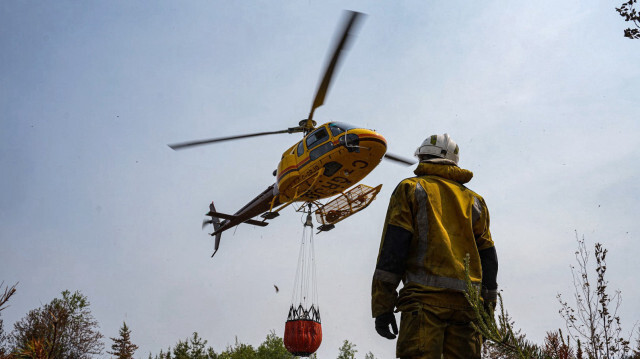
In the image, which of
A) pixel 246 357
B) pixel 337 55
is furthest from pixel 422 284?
pixel 246 357

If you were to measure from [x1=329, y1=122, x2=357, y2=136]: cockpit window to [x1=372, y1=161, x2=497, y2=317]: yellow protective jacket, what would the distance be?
342 inches

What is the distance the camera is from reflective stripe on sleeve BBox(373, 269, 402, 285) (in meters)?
3.51

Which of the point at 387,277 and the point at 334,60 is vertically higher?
the point at 334,60

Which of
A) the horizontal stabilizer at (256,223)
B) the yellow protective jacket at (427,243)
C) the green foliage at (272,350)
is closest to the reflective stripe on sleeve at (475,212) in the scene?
the yellow protective jacket at (427,243)

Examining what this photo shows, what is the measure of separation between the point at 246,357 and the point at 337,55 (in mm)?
36081

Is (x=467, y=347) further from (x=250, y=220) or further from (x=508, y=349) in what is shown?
(x=250, y=220)

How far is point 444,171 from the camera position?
4.02 m

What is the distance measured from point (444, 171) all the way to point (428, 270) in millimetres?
924

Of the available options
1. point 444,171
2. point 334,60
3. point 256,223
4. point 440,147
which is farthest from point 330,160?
point 444,171

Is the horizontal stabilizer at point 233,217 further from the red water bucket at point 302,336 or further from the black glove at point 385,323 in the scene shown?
the black glove at point 385,323

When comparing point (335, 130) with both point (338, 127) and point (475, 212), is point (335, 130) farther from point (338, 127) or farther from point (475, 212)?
point (475, 212)

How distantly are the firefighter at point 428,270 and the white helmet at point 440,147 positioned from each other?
0.21 meters

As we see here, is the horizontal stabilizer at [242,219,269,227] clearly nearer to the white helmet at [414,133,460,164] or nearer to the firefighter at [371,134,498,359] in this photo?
the white helmet at [414,133,460,164]

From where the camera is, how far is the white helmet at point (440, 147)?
13.6ft
